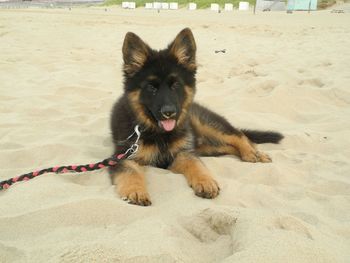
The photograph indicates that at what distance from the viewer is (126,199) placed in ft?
9.11

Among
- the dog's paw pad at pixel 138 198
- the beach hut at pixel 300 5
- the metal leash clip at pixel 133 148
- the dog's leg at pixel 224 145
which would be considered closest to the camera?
the dog's paw pad at pixel 138 198

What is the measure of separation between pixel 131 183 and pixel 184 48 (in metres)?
1.40

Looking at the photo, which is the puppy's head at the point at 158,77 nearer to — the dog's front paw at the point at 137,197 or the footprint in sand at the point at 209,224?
the dog's front paw at the point at 137,197

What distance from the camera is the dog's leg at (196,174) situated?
2891 mm

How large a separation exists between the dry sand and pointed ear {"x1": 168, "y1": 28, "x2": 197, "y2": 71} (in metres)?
0.91

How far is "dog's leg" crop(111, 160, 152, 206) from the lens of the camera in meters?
2.76

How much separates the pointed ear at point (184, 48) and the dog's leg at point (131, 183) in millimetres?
1017

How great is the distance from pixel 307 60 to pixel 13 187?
6726 millimetres

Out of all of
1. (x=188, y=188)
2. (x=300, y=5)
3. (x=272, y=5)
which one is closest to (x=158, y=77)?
(x=188, y=188)

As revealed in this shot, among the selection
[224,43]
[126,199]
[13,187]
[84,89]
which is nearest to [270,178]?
[126,199]

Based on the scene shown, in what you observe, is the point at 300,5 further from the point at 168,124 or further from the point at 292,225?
the point at 292,225

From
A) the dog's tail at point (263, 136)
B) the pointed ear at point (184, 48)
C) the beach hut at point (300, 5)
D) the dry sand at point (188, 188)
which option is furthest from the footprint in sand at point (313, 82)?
the beach hut at point (300, 5)

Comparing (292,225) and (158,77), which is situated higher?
(158,77)

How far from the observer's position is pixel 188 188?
3.05 meters
